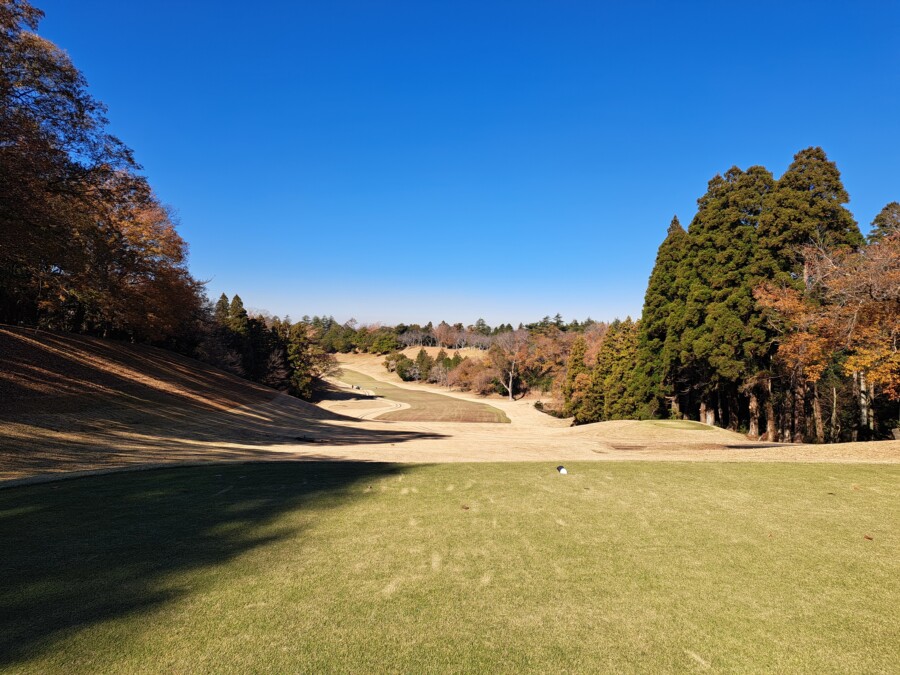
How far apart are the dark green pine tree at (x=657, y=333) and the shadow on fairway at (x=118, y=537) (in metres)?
25.5

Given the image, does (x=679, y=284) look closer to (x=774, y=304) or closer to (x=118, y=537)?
(x=774, y=304)

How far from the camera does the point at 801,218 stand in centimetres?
1989

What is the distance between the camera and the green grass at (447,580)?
255 cm

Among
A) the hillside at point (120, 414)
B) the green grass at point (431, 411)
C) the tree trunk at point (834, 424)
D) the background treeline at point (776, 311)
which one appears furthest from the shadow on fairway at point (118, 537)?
the green grass at point (431, 411)

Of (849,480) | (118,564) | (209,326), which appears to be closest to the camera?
(118,564)

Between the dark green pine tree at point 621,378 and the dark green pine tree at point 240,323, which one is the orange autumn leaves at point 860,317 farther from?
the dark green pine tree at point 240,323

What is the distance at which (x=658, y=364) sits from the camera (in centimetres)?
2850

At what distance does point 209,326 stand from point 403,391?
108ft

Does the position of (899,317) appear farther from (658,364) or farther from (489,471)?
(658,364)

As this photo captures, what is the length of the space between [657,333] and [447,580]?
2871 centimetres

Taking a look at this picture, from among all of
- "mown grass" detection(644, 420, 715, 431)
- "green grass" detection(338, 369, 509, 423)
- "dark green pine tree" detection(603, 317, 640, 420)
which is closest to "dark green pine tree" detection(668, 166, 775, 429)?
"mown grass" detection(644, 420, 715, 431)

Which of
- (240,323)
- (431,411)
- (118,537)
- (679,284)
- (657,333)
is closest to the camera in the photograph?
(118,537)

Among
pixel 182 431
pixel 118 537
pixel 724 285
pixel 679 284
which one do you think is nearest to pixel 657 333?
pixel 679 284

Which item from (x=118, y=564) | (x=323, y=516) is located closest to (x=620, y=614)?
(x=323, y=516)
